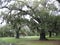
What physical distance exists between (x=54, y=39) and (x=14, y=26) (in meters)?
0.62

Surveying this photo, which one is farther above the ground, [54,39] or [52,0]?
[52,0]

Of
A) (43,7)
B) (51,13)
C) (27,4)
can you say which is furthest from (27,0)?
(51,13)

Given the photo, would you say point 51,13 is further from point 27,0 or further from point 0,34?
point 0,34

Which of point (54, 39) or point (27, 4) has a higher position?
point (27, 4)

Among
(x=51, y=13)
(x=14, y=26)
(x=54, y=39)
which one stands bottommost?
(x=54, y=39)

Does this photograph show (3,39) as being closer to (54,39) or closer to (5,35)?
(5,35)

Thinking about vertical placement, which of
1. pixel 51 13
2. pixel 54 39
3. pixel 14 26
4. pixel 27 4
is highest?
pixel 27 4

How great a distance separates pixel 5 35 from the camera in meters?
2.18

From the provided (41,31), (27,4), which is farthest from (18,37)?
(27,4)

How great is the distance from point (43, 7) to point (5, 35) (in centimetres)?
70

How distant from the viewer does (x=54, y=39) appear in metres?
2.14

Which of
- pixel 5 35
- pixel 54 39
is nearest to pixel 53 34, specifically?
pixel 54 39

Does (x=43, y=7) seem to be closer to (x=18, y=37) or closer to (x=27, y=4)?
(x=27, y=4)

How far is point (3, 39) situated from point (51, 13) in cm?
81
